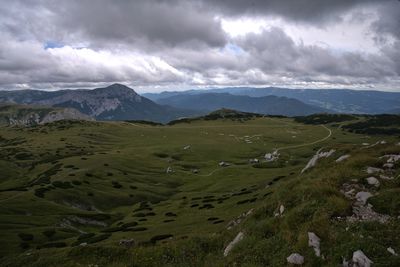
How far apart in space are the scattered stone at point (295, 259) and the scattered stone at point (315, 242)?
878 millimetres

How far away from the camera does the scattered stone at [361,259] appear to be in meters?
17.1

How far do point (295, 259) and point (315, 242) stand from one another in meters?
1.62

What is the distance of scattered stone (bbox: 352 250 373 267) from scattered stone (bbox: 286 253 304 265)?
2699 millimetres

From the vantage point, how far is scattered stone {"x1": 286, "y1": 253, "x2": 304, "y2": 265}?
1900cm

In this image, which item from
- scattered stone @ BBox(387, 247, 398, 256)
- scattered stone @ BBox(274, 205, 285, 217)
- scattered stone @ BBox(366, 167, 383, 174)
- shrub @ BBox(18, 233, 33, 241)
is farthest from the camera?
shrub @ BBox(18, 233, 33, 241)

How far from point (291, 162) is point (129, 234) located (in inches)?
4778

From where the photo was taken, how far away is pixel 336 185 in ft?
93.8

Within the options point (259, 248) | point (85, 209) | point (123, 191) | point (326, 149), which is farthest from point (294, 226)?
point (123, 191)

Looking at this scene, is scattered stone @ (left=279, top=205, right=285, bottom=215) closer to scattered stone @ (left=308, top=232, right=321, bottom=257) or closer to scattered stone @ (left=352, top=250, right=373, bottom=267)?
scattered stone @ (left=308, top=232, right=321, bottom=257)

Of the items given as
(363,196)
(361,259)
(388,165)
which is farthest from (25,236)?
(361,259)

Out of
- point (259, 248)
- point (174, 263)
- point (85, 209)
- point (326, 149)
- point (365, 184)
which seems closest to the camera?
point (259, 248)

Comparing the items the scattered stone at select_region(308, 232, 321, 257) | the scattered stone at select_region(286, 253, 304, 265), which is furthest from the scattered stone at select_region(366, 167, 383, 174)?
the scattered stone at select_region(286, 253, 304, 265)

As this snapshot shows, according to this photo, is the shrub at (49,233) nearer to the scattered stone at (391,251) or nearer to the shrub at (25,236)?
the shrub at (25,236)

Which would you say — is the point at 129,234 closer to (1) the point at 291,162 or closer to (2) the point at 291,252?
(2) the point at 291,252
